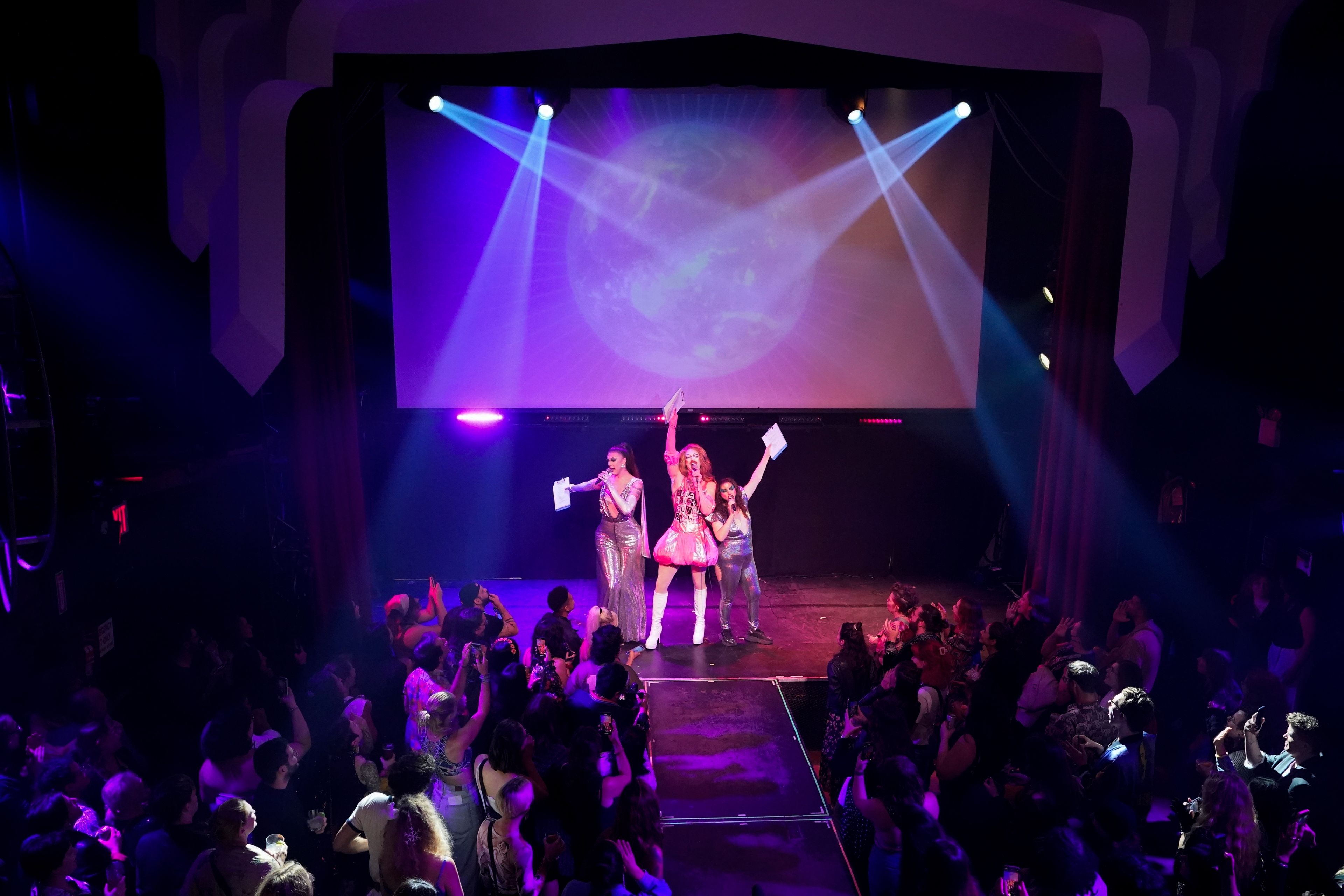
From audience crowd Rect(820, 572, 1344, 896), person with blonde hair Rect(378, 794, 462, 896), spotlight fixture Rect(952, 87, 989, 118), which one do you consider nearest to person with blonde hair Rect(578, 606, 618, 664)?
audience crowd Rect(820, 572, 1344, 896)

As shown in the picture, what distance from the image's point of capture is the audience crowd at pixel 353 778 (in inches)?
114

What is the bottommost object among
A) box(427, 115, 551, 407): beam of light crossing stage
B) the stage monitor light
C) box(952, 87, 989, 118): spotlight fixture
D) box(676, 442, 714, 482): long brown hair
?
box(676, 442, 714, 482): long brown hair

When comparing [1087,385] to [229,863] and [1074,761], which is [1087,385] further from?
[229,863]

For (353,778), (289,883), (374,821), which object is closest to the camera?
(289,883)

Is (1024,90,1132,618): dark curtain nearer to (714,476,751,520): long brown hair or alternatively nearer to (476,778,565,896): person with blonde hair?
(714,476,751,520): long brown hair

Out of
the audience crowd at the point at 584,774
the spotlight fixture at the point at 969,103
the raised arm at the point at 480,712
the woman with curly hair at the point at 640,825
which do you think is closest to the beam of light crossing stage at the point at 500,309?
the audience crowd at the point at 584,774

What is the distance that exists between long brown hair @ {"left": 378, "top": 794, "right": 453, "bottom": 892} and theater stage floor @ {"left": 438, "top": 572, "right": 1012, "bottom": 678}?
3406mm

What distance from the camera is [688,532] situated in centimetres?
673

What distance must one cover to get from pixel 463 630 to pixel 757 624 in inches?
110

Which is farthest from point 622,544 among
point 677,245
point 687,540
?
point 677,245

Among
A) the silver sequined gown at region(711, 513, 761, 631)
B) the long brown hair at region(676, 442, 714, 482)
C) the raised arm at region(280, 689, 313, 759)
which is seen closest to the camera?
the raised arm at region(280, 689, 313, 759)

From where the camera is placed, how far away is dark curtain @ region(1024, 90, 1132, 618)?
6469 mm

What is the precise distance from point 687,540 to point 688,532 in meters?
0.06

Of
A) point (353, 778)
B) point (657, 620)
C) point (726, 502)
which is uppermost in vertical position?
point (726, 502)
